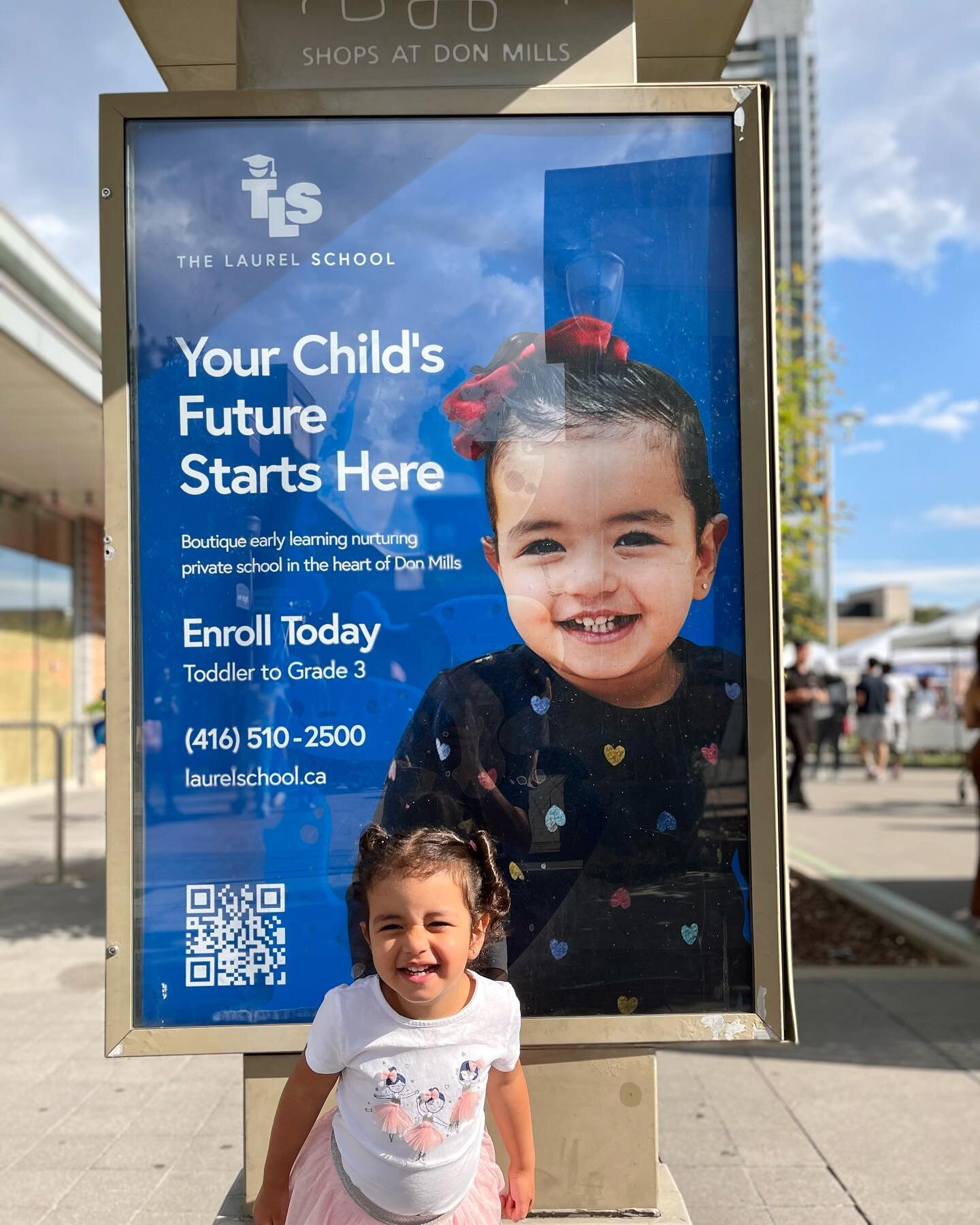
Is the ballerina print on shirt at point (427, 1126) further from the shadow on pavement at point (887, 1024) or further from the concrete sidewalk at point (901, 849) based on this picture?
the concrete sidewalk at point (901, 849)

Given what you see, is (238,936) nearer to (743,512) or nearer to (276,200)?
(743,512)

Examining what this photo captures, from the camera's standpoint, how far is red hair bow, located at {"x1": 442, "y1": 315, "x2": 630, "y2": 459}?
2.90 m

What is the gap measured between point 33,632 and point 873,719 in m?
14.2

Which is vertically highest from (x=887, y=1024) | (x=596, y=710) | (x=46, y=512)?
(x=46, y=512)

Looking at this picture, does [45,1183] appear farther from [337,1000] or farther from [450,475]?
[450,475]

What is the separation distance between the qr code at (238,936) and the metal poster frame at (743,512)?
13 cm

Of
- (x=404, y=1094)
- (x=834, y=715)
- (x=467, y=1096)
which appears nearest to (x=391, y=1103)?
(x=404, y=1094)

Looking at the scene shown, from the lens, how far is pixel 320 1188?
2410mm

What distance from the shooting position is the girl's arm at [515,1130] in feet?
8.27

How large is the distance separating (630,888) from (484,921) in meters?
0.55

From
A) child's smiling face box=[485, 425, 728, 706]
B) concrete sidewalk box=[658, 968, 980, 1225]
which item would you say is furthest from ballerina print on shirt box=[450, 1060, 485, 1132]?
concrete sidewalk box=[658, 968, 980, 1225]

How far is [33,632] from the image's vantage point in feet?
61.0

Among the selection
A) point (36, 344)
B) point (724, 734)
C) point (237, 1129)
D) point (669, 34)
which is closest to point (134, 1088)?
point (237, 1129)

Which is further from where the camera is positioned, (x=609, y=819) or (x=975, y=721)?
(x=975, y=721)
